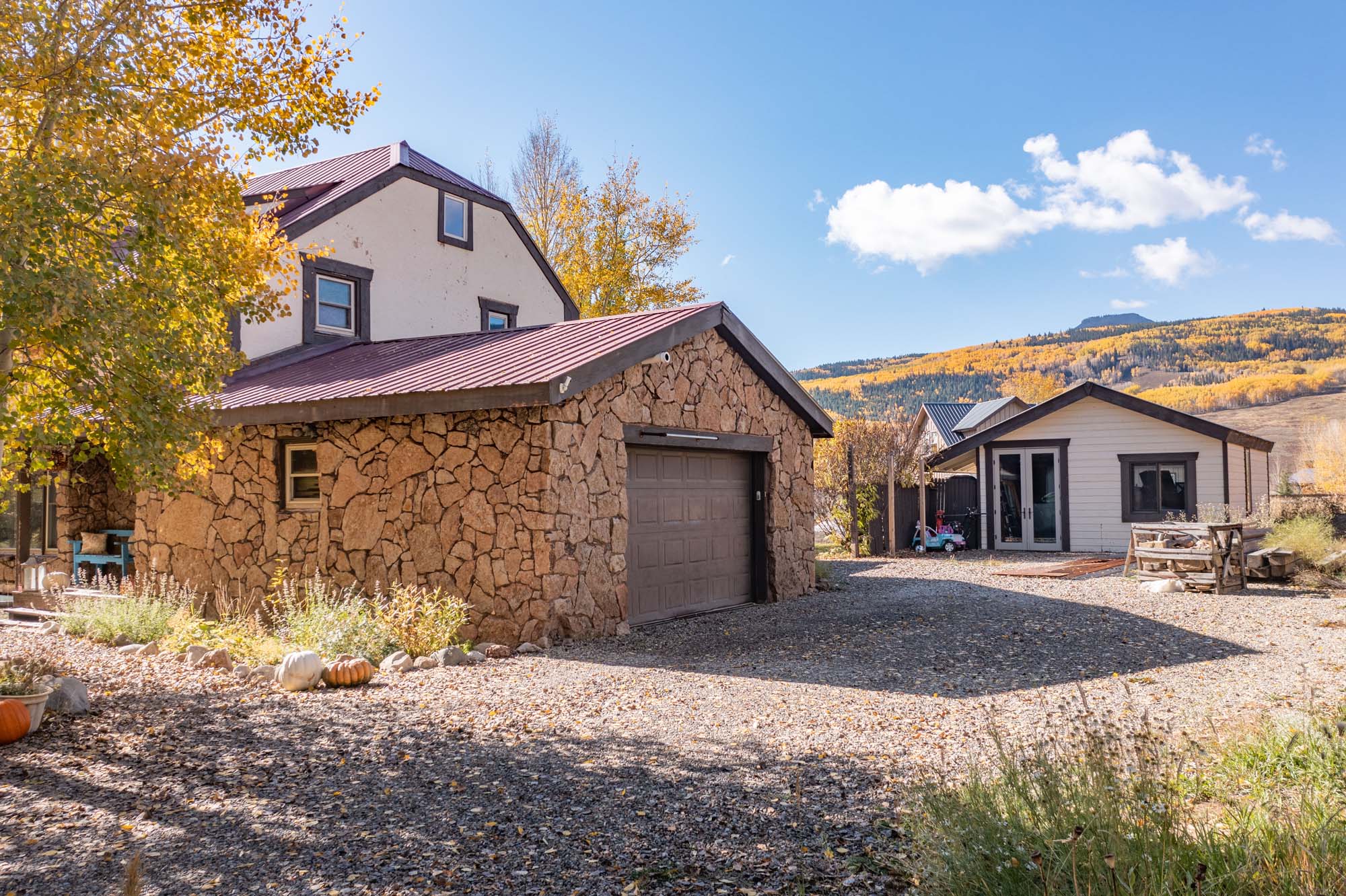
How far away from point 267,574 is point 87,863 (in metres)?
7.72

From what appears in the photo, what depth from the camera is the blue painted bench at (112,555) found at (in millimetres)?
13062

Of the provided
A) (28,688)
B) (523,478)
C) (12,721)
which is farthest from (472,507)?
(12,721)

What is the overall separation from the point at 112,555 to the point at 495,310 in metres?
7.94

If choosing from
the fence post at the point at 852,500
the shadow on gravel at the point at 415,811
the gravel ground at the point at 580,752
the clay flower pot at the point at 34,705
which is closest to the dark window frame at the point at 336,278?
the gravel ground at the point at 580,752

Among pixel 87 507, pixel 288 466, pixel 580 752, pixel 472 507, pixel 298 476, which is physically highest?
pixel 288 466

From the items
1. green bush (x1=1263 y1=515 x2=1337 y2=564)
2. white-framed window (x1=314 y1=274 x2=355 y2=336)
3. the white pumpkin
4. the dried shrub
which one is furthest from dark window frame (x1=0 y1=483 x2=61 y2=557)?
green bush (x1=1263 y1=515 x2=1337 y2=564)

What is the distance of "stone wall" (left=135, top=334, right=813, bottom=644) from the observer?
9312mm

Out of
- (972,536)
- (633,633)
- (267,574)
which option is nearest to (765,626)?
(633,633)

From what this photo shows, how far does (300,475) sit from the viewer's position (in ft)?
36.4

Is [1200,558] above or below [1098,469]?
below

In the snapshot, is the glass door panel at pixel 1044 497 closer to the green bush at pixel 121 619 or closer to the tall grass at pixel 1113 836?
the green bush at pixel 121 619

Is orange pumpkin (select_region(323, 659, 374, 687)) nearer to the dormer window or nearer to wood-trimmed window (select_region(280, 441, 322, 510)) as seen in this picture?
wood-trimmed window (select_region(280, 441, 322, 510))

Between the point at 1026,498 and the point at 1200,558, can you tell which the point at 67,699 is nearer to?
the point at 1200,558

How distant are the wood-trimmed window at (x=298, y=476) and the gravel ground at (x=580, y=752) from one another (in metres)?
2.61
